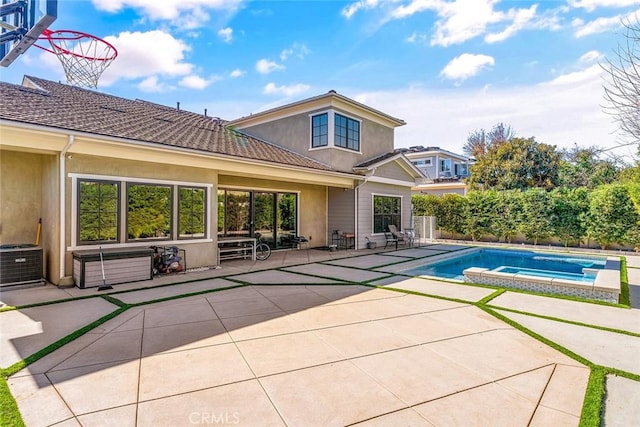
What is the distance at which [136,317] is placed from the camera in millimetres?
5219

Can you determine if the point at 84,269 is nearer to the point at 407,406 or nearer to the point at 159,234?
the point at 159,234

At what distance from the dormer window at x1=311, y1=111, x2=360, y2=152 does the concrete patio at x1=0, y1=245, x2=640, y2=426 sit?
8453 mm

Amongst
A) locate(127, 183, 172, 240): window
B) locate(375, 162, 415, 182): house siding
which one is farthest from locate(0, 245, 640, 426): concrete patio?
locate(375, 162, 415, 182): house siding

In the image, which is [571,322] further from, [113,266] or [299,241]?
[299,241]

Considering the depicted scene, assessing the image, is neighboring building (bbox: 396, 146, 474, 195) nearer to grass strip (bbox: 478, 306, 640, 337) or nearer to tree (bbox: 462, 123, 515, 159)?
tree (bbox: 462, 123, 515, 159)

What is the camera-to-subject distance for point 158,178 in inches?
335

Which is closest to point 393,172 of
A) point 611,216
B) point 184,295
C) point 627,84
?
point 611,216

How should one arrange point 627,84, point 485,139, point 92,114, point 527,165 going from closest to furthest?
point 627,84 → point 92,114 → point 527,165 → point 485,139

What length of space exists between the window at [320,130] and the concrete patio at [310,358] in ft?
27.9

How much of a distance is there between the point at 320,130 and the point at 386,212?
510cm

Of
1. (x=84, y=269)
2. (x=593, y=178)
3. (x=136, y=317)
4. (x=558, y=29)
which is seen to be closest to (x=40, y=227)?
(x=84, y=269)

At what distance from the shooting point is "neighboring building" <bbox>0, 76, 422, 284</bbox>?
7.15 metres

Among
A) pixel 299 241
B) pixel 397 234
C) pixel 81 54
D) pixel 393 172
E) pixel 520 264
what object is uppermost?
pixel 81 54

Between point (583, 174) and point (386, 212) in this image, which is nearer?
point (386, 212)
